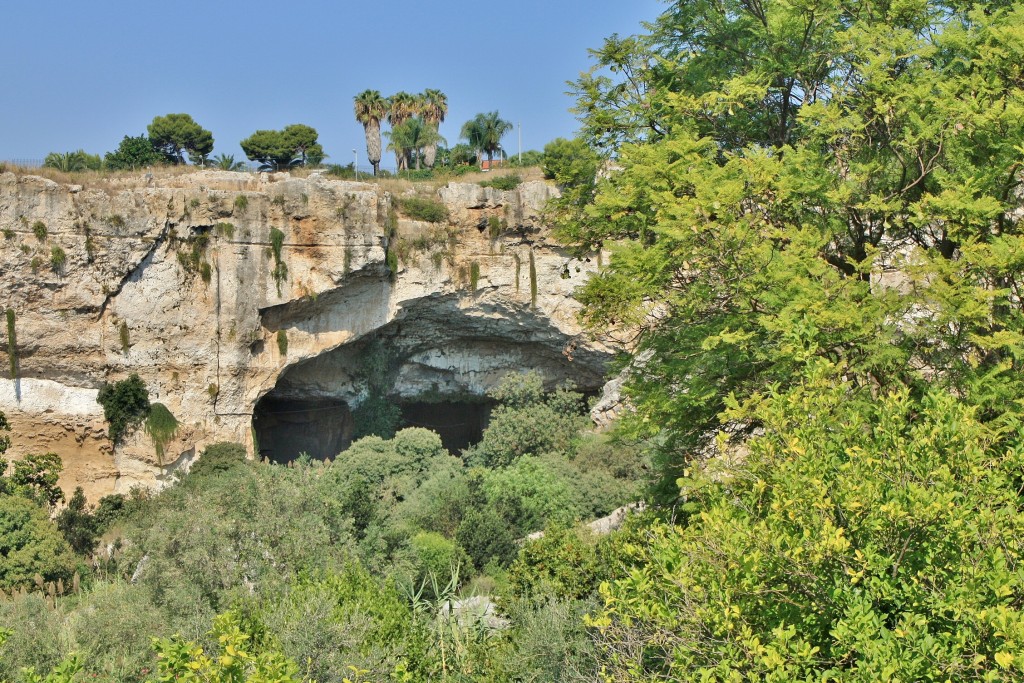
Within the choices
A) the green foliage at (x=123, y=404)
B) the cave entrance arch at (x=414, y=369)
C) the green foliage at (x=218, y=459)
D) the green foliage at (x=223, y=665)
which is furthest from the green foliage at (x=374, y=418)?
the green foliage at (x=223, y=665)

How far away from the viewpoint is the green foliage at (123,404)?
895 inches

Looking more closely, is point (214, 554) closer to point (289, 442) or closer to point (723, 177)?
point (723, 177)

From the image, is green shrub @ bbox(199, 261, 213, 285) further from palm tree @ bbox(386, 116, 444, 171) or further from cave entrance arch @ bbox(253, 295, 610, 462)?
palm tree @ bbox(386, 116, 444, 171)

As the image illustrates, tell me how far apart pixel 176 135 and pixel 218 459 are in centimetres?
2890

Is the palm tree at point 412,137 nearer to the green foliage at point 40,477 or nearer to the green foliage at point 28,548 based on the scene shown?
the green foliage at point 40,477

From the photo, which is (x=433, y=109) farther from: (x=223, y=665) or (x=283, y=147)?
(x=223, y=665)

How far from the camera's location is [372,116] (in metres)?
36.6

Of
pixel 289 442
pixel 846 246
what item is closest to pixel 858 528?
pixel 846 246

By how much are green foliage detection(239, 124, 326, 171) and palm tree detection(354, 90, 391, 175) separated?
9105 millimetres

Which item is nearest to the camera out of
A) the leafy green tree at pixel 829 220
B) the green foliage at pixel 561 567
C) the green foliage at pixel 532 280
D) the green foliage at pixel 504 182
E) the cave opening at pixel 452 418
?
the leafy green tree at pixel 829 220

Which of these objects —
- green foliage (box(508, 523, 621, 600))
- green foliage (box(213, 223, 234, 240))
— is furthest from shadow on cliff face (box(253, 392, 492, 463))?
green foliage (box(508, 523, 621, 600))

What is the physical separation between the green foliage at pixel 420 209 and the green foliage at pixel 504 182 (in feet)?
5.62

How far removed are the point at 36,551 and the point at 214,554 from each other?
6.64m

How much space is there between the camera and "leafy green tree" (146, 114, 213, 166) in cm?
4688
